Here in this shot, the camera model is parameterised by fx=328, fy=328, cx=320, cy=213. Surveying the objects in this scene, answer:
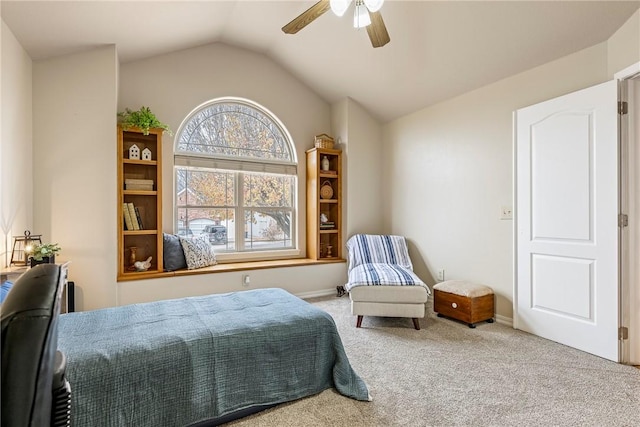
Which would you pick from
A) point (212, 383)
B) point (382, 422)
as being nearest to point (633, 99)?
point (382, 422)

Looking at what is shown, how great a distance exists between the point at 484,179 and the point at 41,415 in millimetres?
3744

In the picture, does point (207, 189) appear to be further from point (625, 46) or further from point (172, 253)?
point (625, 46)

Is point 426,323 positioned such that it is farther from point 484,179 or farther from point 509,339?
point 484,179

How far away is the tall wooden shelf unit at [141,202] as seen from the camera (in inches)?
131

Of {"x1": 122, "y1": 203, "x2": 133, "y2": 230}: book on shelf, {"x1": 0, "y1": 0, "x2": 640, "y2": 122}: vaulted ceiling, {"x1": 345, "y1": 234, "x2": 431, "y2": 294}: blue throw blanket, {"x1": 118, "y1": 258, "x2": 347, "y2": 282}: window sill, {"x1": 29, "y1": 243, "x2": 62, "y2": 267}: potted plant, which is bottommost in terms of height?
{"x1": 118, "y1": 258, "x2": 347, "y2": 282}: window sill

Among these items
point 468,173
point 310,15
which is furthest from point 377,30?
point 468,173

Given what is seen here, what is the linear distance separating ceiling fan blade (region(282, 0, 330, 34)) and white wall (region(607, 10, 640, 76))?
2.21 metres

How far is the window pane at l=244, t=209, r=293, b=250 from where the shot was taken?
4.43 metres

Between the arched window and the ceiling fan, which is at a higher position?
the ceiling fan

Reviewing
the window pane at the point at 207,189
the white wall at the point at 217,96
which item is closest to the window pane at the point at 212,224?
the window pane at the point at 207,189

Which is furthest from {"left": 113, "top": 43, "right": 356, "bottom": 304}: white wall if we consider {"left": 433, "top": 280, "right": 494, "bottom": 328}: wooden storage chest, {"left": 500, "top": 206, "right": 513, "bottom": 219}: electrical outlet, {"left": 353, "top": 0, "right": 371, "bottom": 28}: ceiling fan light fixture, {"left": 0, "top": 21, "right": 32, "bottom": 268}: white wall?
{"left": 353, "top": 0, "right": 371, "bottom": 28}: ceiling fan light fixture

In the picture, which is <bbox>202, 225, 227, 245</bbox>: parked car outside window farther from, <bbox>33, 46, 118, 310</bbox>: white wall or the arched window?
<bbox>33, 46, 118, 310</bbox>: white wall

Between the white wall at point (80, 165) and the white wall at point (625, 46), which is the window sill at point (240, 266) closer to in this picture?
the white wall at point (80, 165)

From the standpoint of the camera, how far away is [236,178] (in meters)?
4.32
